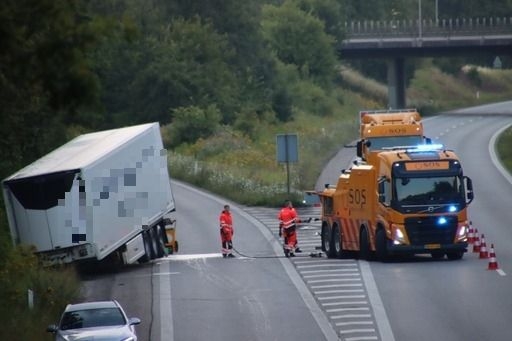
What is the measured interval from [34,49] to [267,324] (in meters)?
12.7

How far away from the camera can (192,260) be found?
3772cm

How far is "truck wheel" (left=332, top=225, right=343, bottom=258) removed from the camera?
121 feet

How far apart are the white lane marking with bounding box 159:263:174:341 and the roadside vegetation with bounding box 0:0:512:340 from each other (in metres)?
1.89

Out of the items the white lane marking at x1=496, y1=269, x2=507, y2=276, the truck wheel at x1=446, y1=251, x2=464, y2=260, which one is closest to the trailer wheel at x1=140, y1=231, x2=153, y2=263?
the truck wheel at x1=446, y1=251, x2=464, y2=260

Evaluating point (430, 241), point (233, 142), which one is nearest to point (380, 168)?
point (430, 241)

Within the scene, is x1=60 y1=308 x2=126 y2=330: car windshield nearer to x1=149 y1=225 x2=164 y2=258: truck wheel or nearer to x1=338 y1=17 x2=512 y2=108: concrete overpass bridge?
x1=149 y1=225 x2=164 y2=258: truck wheel

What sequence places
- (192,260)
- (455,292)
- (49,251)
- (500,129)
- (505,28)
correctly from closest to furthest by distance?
(455,292) → (49,251) → (192,260) → (500,129) → (505,28)

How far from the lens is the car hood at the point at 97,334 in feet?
71.4

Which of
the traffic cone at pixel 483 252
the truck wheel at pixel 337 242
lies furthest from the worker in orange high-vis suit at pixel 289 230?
the traffic cone at pixel 483 252

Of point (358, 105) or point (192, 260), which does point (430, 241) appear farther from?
point (358, 105)

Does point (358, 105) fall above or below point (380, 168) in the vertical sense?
below

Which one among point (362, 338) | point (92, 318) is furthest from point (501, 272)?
point (92, 318)

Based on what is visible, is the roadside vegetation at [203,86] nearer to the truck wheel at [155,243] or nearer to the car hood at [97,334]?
the car hood at [97,334]

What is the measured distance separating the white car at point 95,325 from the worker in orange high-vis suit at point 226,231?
45.2 feet
